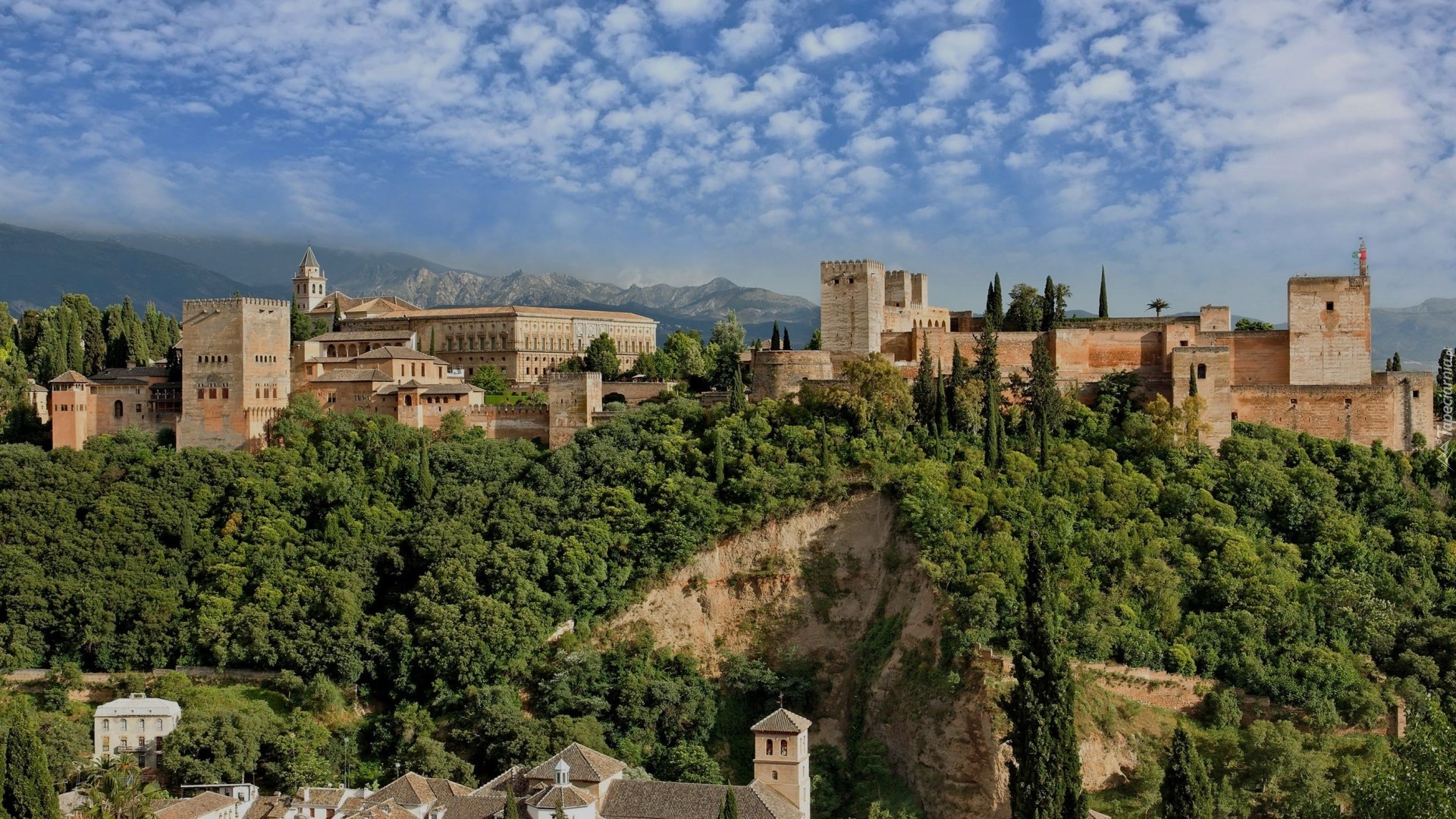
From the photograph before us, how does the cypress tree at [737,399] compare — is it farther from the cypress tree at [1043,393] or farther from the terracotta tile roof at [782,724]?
the terracotta tile roof at [782,724]

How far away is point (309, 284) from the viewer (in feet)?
246

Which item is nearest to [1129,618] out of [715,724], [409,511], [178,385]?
[715,724]

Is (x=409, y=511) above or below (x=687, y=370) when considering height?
below

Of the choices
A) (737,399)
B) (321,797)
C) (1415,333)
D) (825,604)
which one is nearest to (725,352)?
(737,399)

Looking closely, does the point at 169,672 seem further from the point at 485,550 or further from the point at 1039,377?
the point at 1039,377

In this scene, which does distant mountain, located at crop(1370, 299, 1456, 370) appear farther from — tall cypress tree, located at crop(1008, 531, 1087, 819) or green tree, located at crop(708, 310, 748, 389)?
tall cypress tree, located at crop(1008, 531, 1087, 819)

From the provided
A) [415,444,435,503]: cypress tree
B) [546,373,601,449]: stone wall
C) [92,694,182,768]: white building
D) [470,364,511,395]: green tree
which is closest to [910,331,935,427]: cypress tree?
[546,373,601,449]: stone wall

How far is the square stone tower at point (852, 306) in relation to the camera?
48.6 metres

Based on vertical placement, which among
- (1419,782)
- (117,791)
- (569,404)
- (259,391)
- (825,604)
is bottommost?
(117,791)

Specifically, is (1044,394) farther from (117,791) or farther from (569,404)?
(117,791)

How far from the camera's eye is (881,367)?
1718 inches

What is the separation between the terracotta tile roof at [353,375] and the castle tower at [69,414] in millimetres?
7088

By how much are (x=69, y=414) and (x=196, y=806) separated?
19600mm

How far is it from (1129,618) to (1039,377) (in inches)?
356
